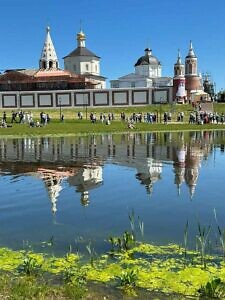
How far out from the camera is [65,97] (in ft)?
310

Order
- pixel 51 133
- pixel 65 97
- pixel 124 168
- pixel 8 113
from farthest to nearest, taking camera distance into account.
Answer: pixel 65 97, pixel 8 113, pixel 51 133, pixel 124 168

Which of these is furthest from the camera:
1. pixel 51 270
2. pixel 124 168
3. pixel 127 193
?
pixel 124 168

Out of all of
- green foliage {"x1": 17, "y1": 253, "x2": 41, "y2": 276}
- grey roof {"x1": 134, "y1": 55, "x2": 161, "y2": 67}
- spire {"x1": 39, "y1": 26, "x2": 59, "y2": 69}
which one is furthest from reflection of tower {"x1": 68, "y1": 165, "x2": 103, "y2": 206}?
grey roof {"x1": 134, "y1": 55, "x2": 161, "y2": 67}

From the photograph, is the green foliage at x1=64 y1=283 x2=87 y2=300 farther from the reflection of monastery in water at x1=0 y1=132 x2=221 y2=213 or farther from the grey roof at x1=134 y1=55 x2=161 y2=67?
the grey roof at x1=134 y1=55 x2=161 y2=67

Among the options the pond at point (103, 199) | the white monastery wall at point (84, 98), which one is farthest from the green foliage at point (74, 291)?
the white monastery wall at point (84, 98)

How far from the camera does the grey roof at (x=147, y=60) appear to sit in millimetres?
120062

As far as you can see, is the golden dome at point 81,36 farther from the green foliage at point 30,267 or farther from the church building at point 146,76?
the green foliage at point 30,267

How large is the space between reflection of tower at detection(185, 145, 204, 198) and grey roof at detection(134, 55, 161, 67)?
312 ft

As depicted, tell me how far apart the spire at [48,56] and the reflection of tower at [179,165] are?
8099 centimetres

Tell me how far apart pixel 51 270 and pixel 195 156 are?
17.3 m

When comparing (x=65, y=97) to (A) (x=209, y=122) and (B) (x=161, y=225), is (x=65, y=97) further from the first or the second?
(B) (x=161, y=225)

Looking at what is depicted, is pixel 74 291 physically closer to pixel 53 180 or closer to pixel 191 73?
pixel 53 180

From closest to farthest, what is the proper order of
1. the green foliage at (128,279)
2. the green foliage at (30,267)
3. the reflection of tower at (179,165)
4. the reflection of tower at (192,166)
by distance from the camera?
the green foliage at (128,279) → the green foliage at (30,267) → the reflection of tower at (192,166) → the reflection of tower at (179,165)

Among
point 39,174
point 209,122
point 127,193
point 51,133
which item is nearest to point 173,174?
point 127,193
